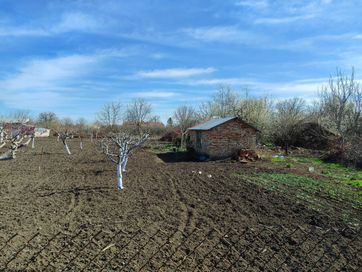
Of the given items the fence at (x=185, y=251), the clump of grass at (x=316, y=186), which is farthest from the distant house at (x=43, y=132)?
the fence at (x=185, y=251)

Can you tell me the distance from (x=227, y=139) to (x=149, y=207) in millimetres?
14284

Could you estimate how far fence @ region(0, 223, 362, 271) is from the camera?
4.59 metres

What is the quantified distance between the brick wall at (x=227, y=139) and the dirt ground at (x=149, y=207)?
8841 millimetres

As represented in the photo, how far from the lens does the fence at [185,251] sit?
459 centimetres

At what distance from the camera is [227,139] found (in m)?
21.6

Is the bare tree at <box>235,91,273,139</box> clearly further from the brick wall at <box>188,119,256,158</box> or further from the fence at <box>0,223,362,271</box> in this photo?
the fence at <box>0,223,362,271</box>

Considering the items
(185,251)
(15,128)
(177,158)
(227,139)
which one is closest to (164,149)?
(177,158)

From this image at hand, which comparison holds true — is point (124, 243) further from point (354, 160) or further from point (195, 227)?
point (354, 160)

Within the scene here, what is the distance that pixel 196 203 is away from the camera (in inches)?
334

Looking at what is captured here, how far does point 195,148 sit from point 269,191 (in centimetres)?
1440

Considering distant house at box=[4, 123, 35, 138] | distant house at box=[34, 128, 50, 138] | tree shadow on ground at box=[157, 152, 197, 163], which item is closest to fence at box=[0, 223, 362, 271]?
distant house at box=[4, 123, 35, 138]

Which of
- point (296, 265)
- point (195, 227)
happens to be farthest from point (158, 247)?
point (296, 265)

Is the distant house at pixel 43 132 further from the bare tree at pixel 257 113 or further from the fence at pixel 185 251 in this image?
the fence at pixel 185 251

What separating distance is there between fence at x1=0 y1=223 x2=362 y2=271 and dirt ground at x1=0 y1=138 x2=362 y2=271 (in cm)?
12
